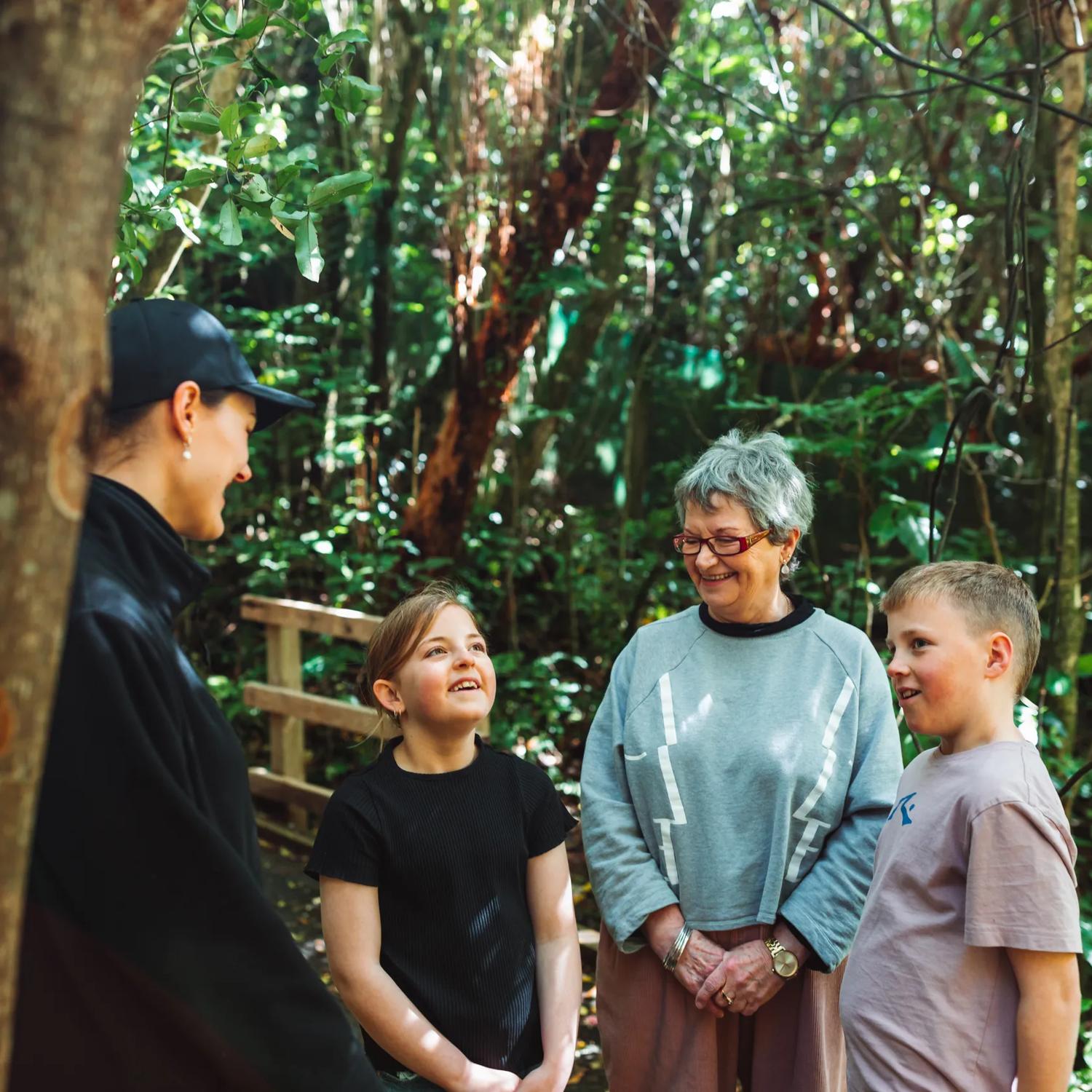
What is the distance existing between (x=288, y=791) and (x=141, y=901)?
174 inches

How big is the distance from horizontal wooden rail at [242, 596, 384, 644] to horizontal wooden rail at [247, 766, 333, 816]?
0.74 meters

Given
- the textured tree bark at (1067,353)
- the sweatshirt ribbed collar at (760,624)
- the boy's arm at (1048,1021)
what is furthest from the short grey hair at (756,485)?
the textured tree bark at (1067,353)

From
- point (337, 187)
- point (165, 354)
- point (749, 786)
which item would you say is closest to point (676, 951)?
point (749, 786)

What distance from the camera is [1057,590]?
156 inches

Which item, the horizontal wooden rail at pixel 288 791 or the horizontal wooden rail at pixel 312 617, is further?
the horizontal wooden rail at pixel 288 791

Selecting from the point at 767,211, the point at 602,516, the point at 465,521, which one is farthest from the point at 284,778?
→ the point at 767,211

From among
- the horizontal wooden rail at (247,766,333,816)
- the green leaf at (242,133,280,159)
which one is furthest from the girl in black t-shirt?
the horizontal wooden rail at (247,766,333,816)

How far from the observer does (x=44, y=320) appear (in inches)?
29.3

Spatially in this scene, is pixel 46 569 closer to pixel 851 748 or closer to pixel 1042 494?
pixel 851 748

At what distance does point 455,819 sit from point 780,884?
65 cm

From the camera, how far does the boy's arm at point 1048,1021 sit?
169 cm

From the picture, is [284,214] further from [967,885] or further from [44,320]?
[967,885]

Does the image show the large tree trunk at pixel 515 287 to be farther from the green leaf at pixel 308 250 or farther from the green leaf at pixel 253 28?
the green leaf at pixel 308 250

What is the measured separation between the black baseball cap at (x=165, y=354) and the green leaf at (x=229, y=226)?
0.72 meters
